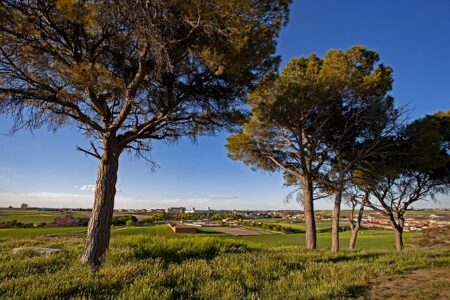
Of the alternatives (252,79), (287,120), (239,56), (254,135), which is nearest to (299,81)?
(287,120)

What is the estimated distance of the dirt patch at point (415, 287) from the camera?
477 cm

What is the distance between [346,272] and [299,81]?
9.31 meters

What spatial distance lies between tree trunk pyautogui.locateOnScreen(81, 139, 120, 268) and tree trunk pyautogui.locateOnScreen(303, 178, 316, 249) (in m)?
8.89

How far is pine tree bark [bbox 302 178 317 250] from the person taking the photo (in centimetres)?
1334

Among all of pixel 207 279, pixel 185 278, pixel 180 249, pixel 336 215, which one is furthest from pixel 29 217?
pixel 207 279

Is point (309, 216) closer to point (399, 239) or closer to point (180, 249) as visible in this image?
point (180, 249)

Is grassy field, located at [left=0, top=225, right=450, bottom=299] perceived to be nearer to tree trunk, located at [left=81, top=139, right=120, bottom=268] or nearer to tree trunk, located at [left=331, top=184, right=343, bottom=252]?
tree trunk, located at [left=81, top=139, right=120, bottom=268]

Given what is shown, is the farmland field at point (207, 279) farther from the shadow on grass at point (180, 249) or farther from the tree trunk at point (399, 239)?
the tree trunk at point (399, 239)

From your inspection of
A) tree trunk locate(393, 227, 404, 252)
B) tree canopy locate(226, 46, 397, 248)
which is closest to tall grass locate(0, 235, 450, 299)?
tree canopy locate(226, 46, 397, 248)

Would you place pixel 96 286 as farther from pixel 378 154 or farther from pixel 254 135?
pixel 378 154

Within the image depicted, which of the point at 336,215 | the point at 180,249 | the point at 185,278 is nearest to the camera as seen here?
the point at 185,278

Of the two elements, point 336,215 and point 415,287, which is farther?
point 336,215

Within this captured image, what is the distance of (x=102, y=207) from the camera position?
23.2ft

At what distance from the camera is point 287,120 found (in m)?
13.8
